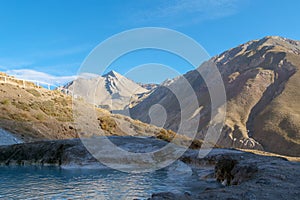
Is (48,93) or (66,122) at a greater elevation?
(48,93)

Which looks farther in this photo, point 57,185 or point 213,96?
point 213,96

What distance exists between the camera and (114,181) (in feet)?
72.2

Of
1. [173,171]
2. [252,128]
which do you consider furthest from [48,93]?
[252,128]

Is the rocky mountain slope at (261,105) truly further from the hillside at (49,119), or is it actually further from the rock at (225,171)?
the rock at (225,171)

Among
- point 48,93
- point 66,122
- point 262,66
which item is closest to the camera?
point 66,122

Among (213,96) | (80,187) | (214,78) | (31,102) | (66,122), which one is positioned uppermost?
(214,78)

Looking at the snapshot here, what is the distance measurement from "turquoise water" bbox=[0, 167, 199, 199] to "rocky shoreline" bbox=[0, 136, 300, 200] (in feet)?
7.67

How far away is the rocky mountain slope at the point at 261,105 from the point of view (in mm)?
104312

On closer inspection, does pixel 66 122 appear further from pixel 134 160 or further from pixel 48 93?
pixel 134 160

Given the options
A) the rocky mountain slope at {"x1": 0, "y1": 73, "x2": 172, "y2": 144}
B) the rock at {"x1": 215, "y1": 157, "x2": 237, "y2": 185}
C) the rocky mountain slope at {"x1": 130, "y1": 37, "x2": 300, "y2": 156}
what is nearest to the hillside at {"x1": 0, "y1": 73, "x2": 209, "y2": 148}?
the rocky mountain slope at {"x1": 0, "y1": 73, "x2": 172, "y2": 144}

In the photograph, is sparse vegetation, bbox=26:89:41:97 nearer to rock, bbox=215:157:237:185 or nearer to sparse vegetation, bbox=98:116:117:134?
sparse vegetation, bbox=98:116:117:134

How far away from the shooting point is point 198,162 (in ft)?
104

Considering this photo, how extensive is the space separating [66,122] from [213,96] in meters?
116

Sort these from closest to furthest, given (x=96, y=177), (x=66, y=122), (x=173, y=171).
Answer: (x=96, y=177), (x=173, y=171), (x=66, y=122)
